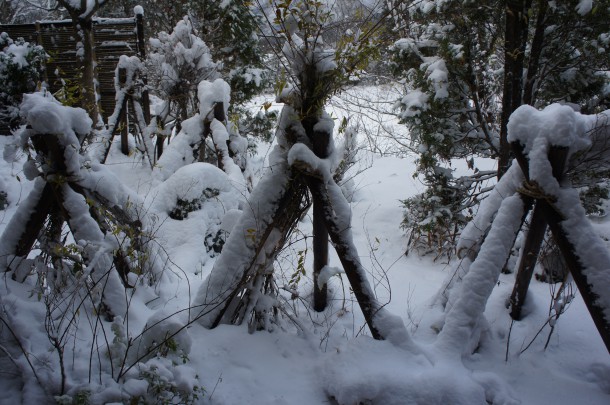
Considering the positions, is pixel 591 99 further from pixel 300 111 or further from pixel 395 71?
pixel 300 111

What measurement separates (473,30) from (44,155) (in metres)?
4.87

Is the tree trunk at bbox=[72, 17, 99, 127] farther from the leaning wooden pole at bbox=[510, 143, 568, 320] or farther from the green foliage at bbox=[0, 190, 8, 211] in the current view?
the leaning wooden pole at bbox=[510, 143, 568, 320]

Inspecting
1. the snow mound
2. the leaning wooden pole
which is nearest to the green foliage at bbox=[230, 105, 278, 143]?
the leaning wooden pole

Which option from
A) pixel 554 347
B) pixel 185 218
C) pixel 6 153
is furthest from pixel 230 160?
pixel 554 347

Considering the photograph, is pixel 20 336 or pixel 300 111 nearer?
pixel 20 336

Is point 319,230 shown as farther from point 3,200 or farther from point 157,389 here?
point 3,200

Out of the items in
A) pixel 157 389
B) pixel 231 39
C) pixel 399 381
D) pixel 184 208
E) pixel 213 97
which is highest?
pixel 231 39

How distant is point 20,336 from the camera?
1895 mm

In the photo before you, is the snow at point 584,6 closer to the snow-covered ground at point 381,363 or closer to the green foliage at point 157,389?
the snow-covered ground at point 381,363

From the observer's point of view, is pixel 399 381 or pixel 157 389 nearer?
pixel 157 389

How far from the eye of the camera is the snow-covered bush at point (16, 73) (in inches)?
295

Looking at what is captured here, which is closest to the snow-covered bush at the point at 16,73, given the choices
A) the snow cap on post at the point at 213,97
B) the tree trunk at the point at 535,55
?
the snow cap on post at the point at 213,97

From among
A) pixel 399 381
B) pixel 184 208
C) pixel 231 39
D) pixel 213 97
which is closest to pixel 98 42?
pixel 231 39

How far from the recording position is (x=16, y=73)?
7590 millimetres
